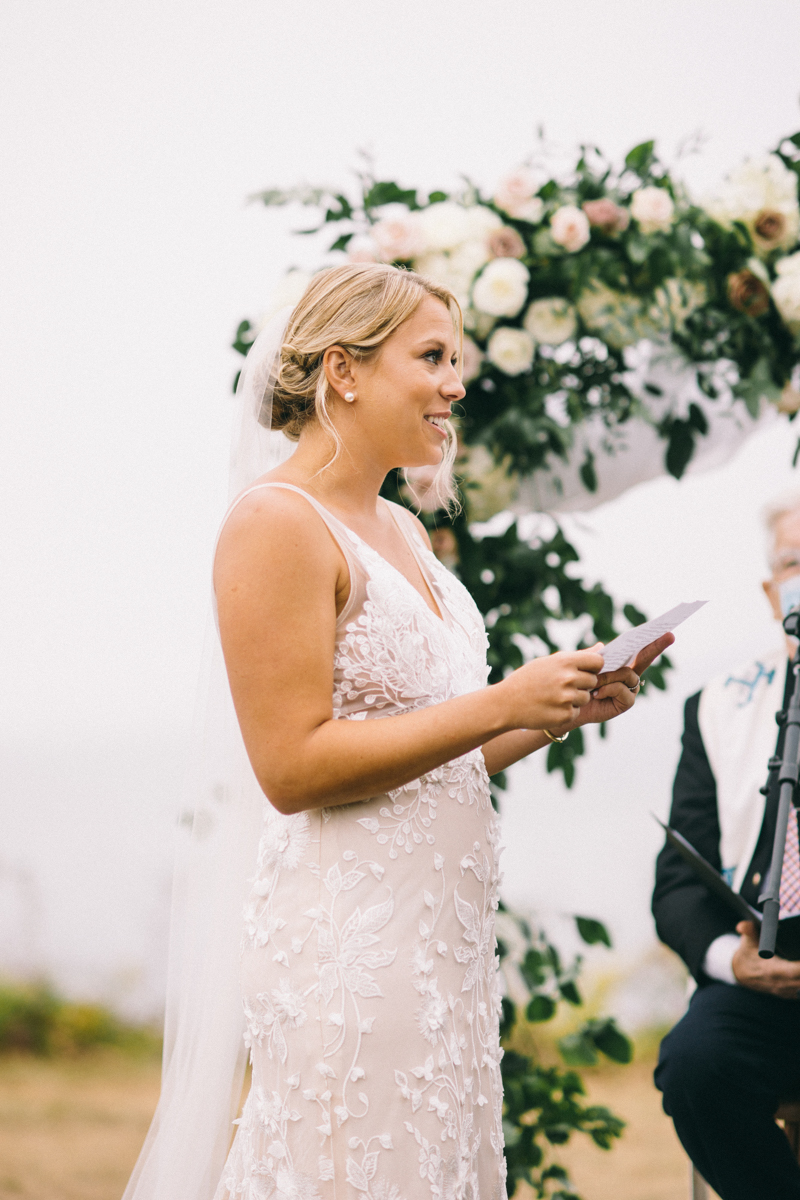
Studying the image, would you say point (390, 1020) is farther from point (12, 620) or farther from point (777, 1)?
point (777, 1)

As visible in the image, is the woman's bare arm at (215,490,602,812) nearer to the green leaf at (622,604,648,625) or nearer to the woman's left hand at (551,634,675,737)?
the woman's left hand at (551,634,675,737)

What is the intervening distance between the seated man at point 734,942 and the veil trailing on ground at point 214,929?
3.02 feet

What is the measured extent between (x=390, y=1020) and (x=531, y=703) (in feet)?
1.36

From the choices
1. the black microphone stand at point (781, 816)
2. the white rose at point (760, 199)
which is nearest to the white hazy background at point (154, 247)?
the white rose at point (760, 199)

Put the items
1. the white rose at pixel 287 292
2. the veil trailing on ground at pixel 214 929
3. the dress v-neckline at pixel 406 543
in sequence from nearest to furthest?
the dress v-neckline at pixel 406 543 < the veil trailing on ground at pixel 214 929 < the white rose at pixel 287 292

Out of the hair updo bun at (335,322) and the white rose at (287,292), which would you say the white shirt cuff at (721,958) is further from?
the white rose at (287,292)

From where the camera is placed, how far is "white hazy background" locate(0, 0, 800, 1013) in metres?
3.03

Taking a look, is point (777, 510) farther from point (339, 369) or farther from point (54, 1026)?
point (54, 1026)

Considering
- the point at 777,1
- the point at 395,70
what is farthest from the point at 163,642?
the point at 777,1

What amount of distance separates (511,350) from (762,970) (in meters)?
1.32

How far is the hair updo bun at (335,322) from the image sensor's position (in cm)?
135

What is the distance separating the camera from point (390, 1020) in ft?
3.92

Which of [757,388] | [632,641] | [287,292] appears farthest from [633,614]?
[632,641]

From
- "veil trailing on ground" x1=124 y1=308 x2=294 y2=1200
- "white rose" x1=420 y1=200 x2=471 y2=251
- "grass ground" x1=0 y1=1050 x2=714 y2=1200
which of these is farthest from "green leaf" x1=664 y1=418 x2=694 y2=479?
"grass ground" x1=0 y1=1050 x2=714 y2=1200
